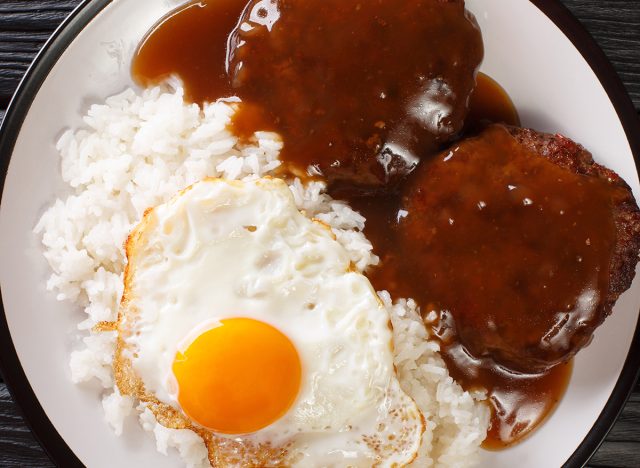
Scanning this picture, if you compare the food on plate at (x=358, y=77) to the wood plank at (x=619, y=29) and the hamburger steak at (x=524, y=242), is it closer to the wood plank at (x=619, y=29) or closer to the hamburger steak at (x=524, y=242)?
the hamburger steak at (x=524, y=242)

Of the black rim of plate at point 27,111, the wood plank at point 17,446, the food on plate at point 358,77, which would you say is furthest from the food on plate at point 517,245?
the wood plank at point 17,446

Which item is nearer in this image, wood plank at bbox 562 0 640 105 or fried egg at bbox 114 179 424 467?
fried egg at bbox 114 179 424 467

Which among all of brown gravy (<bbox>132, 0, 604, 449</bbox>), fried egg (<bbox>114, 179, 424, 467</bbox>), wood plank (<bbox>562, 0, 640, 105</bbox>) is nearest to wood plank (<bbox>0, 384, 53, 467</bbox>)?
fried egg (<bbox>114, 179, 424, 467</bbox>)

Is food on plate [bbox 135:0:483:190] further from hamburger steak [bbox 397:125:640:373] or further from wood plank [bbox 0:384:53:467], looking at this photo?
wood plank [bbox 0:384:53:467]

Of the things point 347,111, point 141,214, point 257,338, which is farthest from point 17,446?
point 347,111

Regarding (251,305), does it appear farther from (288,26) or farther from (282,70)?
(288,26)

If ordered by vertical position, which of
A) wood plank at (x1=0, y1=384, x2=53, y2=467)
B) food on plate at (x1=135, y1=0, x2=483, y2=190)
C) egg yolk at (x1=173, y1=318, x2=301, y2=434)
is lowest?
wood plank at (x1=0, y1=384, x2=53, y2=467)

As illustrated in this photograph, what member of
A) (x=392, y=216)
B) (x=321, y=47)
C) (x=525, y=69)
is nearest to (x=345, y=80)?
(x=321, y=47)
